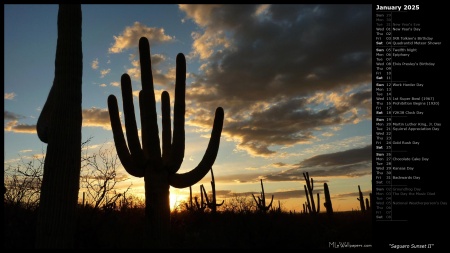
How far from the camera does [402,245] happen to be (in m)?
6.00

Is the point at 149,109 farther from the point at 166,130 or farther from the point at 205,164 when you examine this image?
the point at 205,164

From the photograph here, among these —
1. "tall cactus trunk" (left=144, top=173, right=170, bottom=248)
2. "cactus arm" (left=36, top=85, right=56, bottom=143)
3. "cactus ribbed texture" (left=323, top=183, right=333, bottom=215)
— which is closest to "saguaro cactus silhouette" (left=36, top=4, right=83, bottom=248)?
"cactus arm" (left=36, top=85, right=56, bottom=143)

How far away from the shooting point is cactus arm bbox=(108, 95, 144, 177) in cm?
757

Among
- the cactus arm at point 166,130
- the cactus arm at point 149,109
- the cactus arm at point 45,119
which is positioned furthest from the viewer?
the cactus arm at point 166,130

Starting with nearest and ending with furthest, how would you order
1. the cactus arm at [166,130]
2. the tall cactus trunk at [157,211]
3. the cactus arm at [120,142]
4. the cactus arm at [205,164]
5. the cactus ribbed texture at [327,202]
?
the tall cactus trunk at [157,211] → the cactus arm at [120,142] → the cactus arm at [205,164] → the cactus arm at [166,130] → the cactus ribbed texture at [327,202]

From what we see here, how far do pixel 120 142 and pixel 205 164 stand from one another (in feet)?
5.98

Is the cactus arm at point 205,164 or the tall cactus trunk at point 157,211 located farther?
the cactus arm at point 205,164

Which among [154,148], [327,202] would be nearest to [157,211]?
[154,148]

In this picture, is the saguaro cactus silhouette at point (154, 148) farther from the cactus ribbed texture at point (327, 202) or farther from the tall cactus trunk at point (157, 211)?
the cactus ribbed texture at point (327, 202)

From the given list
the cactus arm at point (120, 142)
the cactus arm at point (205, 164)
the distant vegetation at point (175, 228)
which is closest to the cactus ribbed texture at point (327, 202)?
the distant vegetation at point (175, 228)

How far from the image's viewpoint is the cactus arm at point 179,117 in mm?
7578

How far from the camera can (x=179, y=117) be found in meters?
7.75
